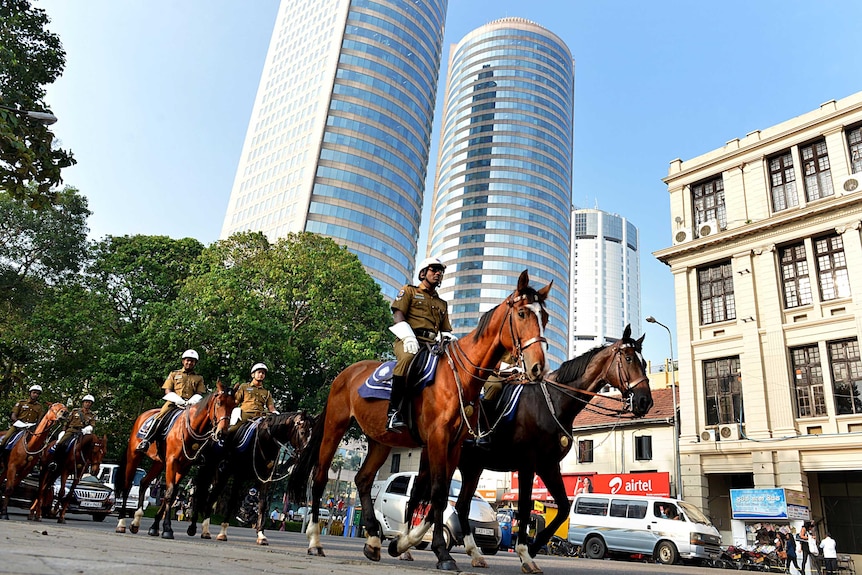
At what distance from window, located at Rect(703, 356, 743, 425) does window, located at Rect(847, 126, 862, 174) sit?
9984mm

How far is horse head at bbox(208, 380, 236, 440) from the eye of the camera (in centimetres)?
963

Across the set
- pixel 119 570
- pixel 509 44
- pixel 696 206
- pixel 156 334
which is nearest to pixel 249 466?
pixel 119 570

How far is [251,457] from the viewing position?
35.4ft

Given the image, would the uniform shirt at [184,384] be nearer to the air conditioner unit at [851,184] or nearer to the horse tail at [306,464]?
the horse tail at [306,464]

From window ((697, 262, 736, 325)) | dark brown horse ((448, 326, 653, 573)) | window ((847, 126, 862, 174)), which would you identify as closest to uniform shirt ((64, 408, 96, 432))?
dark brown horse ((448, 326, 653, 573))

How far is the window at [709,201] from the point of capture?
104 feet

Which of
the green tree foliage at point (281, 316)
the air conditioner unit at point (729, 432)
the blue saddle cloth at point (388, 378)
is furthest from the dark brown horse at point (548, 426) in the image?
the air conditioner unit at point (729, 432)

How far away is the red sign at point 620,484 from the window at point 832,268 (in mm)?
11637

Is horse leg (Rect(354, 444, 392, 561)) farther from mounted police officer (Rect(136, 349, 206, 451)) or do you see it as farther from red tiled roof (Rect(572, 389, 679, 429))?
red tiled roof (Rect(572, 389, 679, 429))

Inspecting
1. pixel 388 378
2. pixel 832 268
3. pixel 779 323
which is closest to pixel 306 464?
pixel 388 378

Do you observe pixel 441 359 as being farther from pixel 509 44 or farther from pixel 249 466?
pixel 509 44

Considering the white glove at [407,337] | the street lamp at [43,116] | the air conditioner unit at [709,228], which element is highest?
the air conditioner unit at [709,228]

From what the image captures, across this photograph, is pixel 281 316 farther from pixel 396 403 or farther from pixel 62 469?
pixel 396 403

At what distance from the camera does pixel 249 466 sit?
10.8 metres
